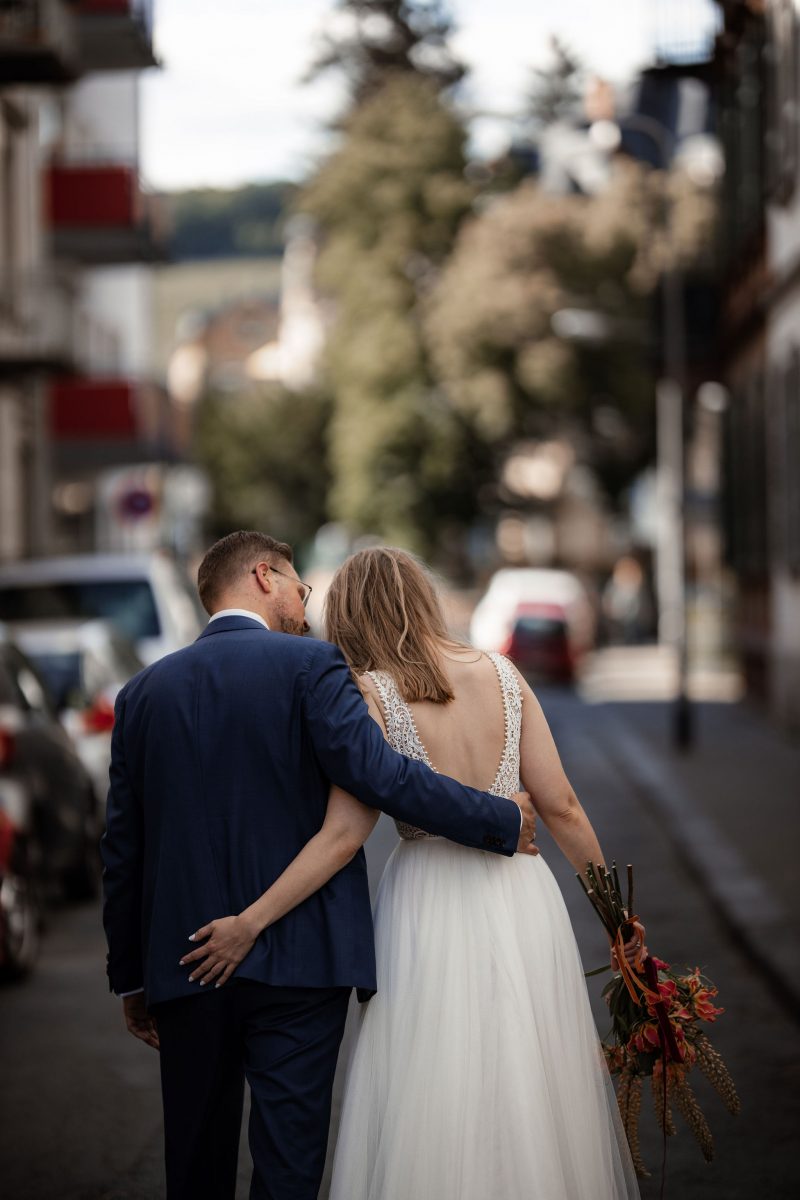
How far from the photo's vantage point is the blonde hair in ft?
13.4

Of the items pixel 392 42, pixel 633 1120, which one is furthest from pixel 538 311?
pixel 633 1120

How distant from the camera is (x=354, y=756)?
3.79 metres

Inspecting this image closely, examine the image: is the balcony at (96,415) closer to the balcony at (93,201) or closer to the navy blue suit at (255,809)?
the balcony at (93,201)

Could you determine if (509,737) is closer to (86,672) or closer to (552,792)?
(552,792)

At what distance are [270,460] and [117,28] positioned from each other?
38677 millimetres

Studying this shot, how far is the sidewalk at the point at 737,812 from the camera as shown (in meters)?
9.23

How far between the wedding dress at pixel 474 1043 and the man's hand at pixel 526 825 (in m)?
0.06

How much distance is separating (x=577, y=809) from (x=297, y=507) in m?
63.3

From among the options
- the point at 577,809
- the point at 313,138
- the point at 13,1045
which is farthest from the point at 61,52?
the point at 313,138

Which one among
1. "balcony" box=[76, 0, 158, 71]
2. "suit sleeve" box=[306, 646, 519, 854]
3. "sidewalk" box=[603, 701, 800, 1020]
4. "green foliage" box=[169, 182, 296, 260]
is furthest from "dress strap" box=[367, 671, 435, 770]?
"green foliage" box=[169, 182, 296, 260]

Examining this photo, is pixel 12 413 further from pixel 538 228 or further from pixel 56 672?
pixel 538 228

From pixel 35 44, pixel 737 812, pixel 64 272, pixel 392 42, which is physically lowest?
pixel 737 812

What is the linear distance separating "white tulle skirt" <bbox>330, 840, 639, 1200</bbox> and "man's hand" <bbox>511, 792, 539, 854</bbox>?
7 centimetres

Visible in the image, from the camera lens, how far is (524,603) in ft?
109
